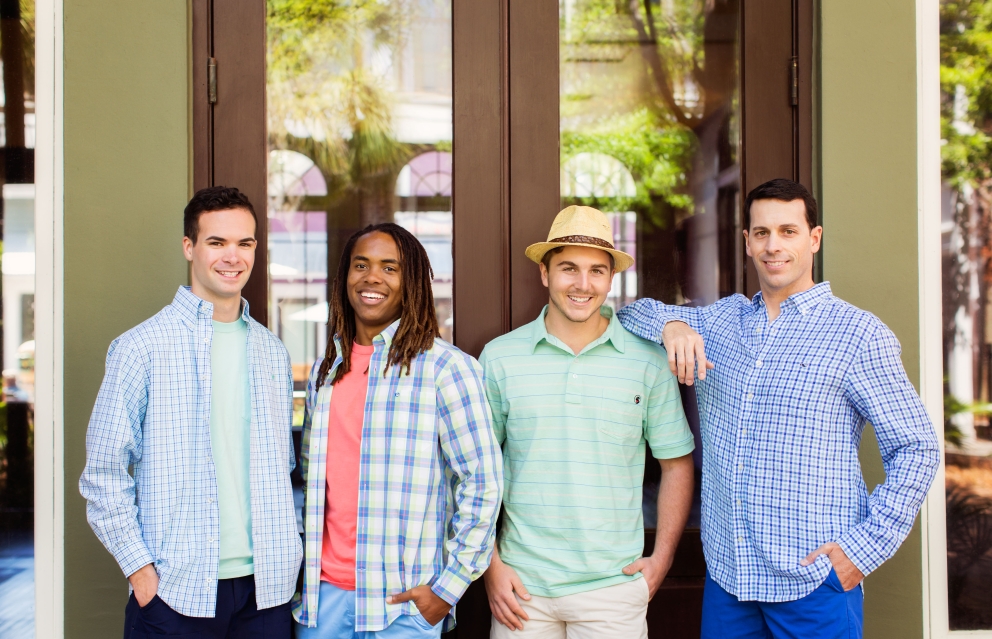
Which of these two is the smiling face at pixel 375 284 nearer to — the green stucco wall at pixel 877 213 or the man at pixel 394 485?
the man at pixel 394 485

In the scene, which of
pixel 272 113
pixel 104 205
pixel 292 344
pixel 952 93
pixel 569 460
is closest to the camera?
pixel 569 460

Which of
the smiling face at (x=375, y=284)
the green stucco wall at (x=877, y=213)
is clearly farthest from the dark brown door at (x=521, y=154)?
the smiling face at (x=375, y=284)

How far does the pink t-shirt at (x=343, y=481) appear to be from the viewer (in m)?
2.22

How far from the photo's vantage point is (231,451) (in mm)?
2213

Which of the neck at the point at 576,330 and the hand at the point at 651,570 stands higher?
the neck at the point at 576,330

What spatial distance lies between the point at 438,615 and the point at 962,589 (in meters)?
2.06

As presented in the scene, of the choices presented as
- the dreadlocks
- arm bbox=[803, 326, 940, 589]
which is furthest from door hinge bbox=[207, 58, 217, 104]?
arm bbox=[803, 326, 940, 589]

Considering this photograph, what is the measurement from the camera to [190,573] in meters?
2.09

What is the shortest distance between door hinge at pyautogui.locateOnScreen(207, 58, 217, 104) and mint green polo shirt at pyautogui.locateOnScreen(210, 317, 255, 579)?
3.46 ft

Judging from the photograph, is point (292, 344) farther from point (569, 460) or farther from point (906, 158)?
point (906, 158)

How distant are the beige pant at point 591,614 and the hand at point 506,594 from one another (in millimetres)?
24

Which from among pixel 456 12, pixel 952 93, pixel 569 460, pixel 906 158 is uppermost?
pixel 456 12

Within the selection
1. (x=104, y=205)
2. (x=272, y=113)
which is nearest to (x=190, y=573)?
(x=104, y=205)

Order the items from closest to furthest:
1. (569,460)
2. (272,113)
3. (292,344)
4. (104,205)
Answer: (569,460) < (104,205) < (292,344) < (272,113)
